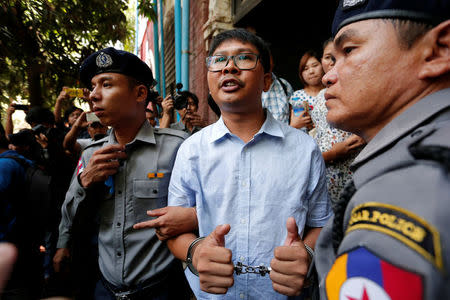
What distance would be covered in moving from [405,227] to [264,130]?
916mm

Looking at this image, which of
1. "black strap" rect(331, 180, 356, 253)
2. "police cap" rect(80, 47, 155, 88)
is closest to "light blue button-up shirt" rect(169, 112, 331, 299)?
"black strap" rect(331, 180, 356, 253)

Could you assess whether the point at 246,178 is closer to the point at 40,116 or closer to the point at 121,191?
the point at 121,191

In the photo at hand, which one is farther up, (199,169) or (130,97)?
(130,97)

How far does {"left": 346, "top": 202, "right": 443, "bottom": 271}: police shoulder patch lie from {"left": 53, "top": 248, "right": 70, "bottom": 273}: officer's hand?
1921 millimetres

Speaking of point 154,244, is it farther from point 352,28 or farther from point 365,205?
point 352,28

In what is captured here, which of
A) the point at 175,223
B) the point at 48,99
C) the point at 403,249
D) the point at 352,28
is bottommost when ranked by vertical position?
the point at 175,223

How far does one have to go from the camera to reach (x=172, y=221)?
127 centimetres

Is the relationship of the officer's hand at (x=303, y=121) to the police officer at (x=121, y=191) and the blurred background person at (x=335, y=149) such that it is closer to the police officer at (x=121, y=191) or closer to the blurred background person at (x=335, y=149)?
the blurred background person at (x=335, y=149)

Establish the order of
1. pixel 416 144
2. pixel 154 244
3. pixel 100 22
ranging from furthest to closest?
pixel 100 22 → pixel 154 244 → pixel 416 144

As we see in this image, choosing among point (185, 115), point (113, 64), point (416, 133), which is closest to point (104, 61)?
point (113, 64)

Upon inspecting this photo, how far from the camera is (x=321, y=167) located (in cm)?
130

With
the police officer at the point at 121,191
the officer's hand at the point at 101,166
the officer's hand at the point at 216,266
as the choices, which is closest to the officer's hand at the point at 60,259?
the police officer at the point at 121,191

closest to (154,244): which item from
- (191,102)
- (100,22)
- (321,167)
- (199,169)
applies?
(199,169)

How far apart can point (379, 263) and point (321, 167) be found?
2.91 ft
